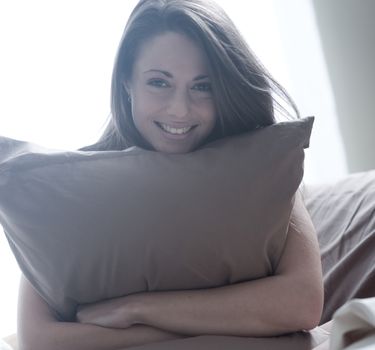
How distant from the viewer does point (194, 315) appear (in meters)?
0.90

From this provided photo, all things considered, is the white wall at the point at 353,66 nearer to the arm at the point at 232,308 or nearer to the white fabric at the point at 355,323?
the arm at the point at 232,308

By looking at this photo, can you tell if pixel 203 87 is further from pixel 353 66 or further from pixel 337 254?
pixel 353 66

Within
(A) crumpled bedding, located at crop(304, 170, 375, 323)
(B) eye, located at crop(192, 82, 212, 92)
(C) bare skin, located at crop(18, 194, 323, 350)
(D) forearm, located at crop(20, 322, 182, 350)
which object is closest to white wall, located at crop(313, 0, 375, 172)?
(A) crumpled bedding, located at crop(304, 170, 375, 323)

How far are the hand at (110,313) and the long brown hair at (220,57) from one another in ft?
1.13

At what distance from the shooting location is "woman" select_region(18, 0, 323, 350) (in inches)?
35.8

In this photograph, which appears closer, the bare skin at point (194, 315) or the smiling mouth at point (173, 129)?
the bare skin at point (194, 315)

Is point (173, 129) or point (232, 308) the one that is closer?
point (232, 308)

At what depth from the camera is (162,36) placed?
1070 millimetres

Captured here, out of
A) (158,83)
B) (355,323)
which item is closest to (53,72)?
(158,83)

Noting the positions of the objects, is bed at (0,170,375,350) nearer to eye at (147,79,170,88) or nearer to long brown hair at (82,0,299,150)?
long brown hair at (82,0,299,150)

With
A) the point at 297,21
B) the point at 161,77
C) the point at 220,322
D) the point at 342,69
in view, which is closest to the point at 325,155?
the point at 342,69

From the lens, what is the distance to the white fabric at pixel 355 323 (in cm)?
63

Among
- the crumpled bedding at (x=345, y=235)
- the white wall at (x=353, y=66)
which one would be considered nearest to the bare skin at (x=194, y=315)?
the crumpled bedding at (x=345, y=235)

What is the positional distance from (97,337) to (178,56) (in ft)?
1.63
